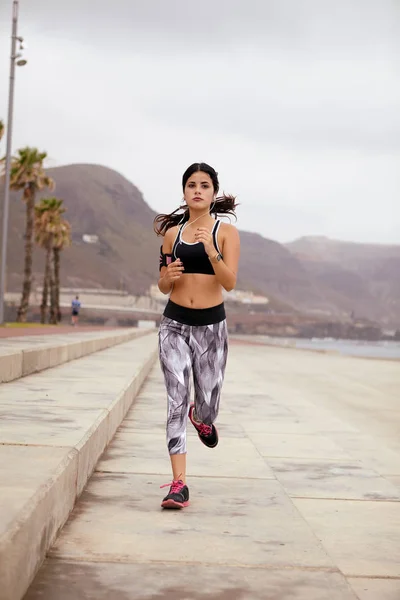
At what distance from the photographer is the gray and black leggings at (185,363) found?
5090 millimetres

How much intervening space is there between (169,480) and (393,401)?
10744mm

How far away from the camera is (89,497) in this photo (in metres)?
5.18

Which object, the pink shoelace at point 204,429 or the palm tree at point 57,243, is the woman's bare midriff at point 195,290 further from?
the palm tree at point 57,243

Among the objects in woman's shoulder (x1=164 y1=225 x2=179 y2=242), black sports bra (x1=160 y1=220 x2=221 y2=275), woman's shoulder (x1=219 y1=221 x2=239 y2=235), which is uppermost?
woman's shoulder (x1=219 y1=221 x2=239 y2=235)

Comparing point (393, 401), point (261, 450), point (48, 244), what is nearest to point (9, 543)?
point (261, 450)

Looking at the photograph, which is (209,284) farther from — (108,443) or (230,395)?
(230,395)

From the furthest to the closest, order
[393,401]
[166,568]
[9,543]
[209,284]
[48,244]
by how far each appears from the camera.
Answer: [48,244], [393,401], [209,284], [166,568], [9,543]

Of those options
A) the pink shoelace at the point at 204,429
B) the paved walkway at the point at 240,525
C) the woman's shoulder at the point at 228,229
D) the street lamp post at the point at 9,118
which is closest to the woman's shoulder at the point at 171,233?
the woman's shoulder at the point at 228,229

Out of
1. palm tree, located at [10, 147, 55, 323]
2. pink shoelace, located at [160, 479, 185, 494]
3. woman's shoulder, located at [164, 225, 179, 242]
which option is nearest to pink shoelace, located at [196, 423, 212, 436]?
pink shoelace, located at [160, 479, 185, 494]

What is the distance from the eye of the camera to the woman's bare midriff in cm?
507

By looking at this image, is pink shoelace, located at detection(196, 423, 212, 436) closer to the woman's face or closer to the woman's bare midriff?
the woman's bare midriff

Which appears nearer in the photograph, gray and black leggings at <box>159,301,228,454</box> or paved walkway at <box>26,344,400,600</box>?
paved walkway at <box>26,344,400,600</box>

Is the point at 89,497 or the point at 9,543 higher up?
the point at 9,543

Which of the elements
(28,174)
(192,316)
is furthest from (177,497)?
(28,174)
